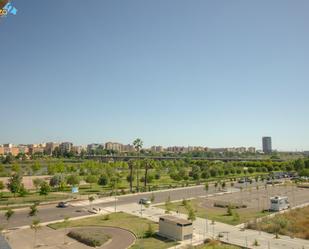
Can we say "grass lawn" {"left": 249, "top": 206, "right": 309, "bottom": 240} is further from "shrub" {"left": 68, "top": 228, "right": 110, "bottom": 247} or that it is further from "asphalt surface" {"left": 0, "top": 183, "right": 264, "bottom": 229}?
"asphalt surface" {"left": 0, "top": 183, "right": 264, "bottom": 229}

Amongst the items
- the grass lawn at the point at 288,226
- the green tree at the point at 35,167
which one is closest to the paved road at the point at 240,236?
the grass lawn at the point at 288,226

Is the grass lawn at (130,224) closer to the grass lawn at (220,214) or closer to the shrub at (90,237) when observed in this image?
the shrub at (90,237)

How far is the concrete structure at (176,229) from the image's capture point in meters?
31.1

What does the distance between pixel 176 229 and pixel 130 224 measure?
769 cm

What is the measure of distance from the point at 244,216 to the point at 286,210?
842cm

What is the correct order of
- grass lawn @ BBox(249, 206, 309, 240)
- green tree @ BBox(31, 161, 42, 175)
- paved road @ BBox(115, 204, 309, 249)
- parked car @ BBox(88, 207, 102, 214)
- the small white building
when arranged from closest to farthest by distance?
1. paved road @ BBox(115, 204, 309, 249)
2. grass lawn @ BBox(249, 206, 309, 240)
3. parked car @ BBox(88, 207, 102, 214)
4. the small white building
5. green tree @ BBox(31, 161, 42, 175)

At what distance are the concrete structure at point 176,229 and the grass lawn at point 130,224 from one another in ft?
3.87

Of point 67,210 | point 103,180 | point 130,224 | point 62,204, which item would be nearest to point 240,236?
point 130,224

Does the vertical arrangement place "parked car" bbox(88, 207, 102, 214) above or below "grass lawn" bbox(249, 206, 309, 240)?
below

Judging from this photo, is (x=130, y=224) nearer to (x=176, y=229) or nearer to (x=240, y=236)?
(x=176, y=229)

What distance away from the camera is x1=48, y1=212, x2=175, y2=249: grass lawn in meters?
29.7

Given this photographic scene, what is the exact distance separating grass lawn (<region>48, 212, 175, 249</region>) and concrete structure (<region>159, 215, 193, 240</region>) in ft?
3.87

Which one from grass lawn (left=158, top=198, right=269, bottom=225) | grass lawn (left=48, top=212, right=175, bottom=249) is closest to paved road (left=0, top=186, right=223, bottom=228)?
grass lawn (left=48, top=212, right=175, bottom=249)

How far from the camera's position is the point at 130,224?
122ft
